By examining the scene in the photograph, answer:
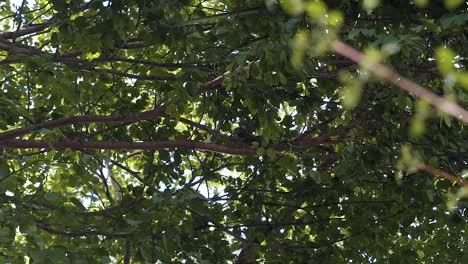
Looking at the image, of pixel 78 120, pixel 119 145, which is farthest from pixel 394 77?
pixel 78 120

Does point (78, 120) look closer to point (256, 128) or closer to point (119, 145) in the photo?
point (119, 145)

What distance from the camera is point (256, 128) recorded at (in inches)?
243

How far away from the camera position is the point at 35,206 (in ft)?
15.9

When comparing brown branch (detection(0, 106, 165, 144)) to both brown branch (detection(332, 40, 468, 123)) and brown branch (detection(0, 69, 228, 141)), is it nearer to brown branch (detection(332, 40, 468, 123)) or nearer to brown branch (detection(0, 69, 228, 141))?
brown branch (detection(0, 69, 228, 141))

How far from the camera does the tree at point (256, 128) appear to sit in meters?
4.27

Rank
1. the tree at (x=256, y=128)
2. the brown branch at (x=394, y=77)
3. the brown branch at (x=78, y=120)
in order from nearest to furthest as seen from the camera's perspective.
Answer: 1. the brown branch at (x=394, y=77)
2. the tree at (x=256, y=128)
3. the brown branch at (x=78, y=120)

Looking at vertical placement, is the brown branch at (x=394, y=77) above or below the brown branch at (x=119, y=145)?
below

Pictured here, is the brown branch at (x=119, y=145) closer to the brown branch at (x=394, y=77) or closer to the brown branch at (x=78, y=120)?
the brown branch at (x=78, y=120)

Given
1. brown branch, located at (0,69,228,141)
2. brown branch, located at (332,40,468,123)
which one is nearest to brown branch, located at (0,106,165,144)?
brown branch, located at (0,69,228,141)

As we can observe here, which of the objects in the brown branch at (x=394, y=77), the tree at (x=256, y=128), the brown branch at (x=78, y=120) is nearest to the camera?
the brown branch at (x=394, y=77)

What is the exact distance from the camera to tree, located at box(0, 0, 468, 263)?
427cm

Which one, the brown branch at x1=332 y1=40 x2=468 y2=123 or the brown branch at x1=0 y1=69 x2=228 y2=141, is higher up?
the brown branch at x1=0 y1=69 x2=228 y2=141

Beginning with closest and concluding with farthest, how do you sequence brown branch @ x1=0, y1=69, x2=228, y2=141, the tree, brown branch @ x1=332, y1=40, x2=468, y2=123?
brown branch @ x1=332, y1=40, x2=468, y2=123 → the tree → brown branch @ x1=0, y1=69, x2=228, y2=141

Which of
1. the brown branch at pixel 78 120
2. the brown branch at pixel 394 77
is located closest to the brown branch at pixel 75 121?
the brown branch at pixel 78 120
